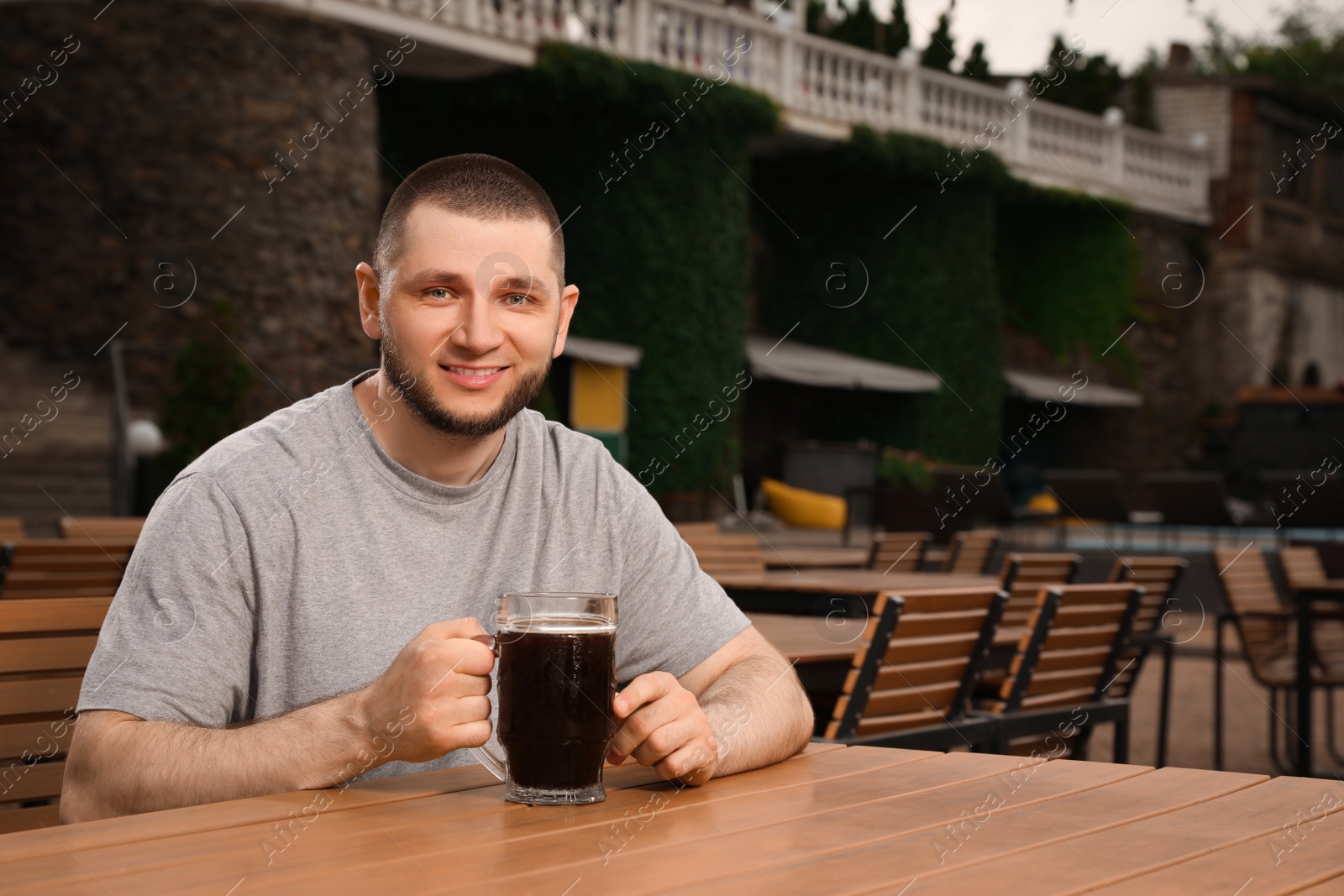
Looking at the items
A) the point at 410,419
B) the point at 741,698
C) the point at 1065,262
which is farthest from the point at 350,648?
the point at 1065,262

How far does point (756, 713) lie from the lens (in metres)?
1.57

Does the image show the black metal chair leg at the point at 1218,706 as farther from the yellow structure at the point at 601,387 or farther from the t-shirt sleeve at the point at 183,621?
the yellow structure at the point at 601,387

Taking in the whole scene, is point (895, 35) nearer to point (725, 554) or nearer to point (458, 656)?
point (725, 554)

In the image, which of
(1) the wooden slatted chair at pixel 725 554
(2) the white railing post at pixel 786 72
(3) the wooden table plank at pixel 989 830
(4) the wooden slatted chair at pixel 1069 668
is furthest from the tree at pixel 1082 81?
(3) the wooden table plank at pixel 989 830

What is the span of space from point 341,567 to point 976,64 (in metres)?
21.7

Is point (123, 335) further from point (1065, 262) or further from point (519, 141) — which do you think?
point (1065, 262)

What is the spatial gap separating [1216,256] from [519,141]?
13.4 meters

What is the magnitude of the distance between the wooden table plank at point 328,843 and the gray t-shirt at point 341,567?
278 mm

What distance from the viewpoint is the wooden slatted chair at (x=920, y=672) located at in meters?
2.80

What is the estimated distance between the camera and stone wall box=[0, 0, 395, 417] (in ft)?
35.5

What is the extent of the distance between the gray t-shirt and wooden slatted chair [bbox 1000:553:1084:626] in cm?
285

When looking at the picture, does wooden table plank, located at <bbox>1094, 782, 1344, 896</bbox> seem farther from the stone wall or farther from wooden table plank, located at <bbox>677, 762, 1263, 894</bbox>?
the stone wall

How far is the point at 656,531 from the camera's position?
6.13 ft

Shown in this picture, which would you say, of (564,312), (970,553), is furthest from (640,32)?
(564,312)
